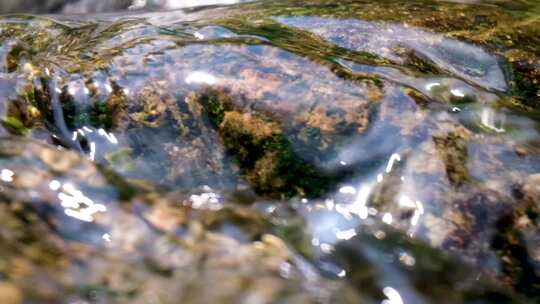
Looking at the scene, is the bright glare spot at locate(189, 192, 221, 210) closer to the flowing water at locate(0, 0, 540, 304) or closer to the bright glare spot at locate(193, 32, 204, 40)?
the flowing water at locate(0, 0, 540, 304)

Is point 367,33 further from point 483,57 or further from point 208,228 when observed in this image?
point 208,228

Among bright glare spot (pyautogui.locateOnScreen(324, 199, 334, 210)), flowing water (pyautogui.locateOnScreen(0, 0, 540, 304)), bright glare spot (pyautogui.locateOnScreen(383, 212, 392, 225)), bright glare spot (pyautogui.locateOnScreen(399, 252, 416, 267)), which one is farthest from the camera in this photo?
bright glare spot (pyautogui.locateOnScreen(324, 199, 334, 210))

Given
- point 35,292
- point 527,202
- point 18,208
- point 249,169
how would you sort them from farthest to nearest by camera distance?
point 249,169, point 527,202, point 18,208, point 35,292

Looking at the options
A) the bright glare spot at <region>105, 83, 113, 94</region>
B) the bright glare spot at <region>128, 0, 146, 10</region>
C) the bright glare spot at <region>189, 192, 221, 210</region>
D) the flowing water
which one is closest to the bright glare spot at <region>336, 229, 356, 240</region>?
the flowing water

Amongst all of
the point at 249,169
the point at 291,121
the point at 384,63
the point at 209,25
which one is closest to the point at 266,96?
the point at 291,121

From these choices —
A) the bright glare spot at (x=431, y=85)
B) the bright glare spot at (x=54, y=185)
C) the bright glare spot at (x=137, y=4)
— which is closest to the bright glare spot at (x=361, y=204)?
the bright glare spot at (x=431, y=85)

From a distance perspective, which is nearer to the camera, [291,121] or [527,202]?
[527,202]

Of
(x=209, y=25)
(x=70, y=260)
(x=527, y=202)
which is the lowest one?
(x=527, y=202)

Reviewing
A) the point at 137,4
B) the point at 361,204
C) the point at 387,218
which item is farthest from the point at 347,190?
the point at 137,4
